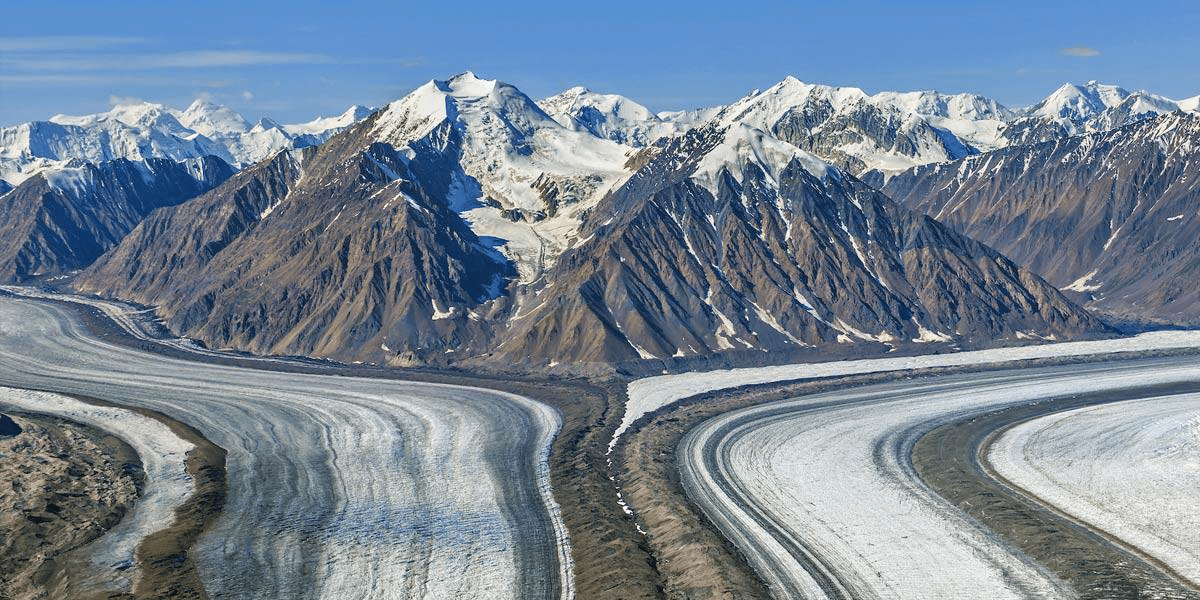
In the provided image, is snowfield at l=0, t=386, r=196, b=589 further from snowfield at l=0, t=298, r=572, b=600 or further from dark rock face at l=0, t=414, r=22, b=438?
dark rock face at l=0, t=414, r=22, b=438

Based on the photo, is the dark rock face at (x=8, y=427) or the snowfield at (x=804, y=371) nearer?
the dark rock face at (x=8, y=427)

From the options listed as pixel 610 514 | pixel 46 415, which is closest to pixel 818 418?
pixel 610 514

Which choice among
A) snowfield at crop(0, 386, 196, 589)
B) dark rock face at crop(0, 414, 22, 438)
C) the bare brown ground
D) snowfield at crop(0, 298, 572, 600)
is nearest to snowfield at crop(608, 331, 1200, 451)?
snowfield at crop(0, 298, 572, 600)

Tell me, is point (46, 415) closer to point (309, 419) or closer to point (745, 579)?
point (309, 419)

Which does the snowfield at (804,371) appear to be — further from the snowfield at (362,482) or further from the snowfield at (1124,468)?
the snowfield at (1124,468)

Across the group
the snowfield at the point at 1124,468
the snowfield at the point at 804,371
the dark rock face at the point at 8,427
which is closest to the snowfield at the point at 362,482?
the snowfield at the point at 804,371

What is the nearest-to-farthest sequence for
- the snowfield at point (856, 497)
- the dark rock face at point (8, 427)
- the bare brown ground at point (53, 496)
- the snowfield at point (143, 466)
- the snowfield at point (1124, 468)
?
the snowfield at point (856, 497)
the bare brown ground at point (53, 496)
the snowfield at point (143, 466)
the snowfield at point (1124, 468)
the dark rock face at point (8, 427)
